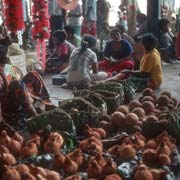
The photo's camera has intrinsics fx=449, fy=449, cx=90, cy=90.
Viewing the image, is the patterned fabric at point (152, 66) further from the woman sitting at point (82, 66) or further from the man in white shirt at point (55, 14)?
the man in white shirt at point (55, 14)

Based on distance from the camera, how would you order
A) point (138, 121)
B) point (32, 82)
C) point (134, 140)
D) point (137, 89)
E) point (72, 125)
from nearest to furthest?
1. point (134, 140)
2. point (72, 125)
3. point (138, 121)
4. point (32, 82)
5. point (137, 89)

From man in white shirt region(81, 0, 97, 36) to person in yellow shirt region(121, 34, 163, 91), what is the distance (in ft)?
13.9

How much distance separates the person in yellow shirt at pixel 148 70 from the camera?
281 inches

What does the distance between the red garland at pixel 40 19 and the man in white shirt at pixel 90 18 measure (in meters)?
2.81

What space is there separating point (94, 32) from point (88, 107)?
23.9ft

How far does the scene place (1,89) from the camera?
5262 millimetres

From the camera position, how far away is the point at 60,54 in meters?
9.20

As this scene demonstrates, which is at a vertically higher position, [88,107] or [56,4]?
[56,4]

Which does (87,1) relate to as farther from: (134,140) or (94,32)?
(134,140)

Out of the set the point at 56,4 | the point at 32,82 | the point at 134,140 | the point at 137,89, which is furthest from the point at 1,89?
the point at 56,4

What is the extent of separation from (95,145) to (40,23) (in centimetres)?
528

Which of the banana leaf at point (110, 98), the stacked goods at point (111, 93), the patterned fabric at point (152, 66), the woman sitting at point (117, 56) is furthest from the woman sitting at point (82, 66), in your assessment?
the banana leaf at point (110, 98)

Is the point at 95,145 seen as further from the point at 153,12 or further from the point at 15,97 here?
the point at 153,12

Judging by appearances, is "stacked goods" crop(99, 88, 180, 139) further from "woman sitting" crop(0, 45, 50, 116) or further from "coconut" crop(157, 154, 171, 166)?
"woman sitting" crop(0, 45, 50, 116)
